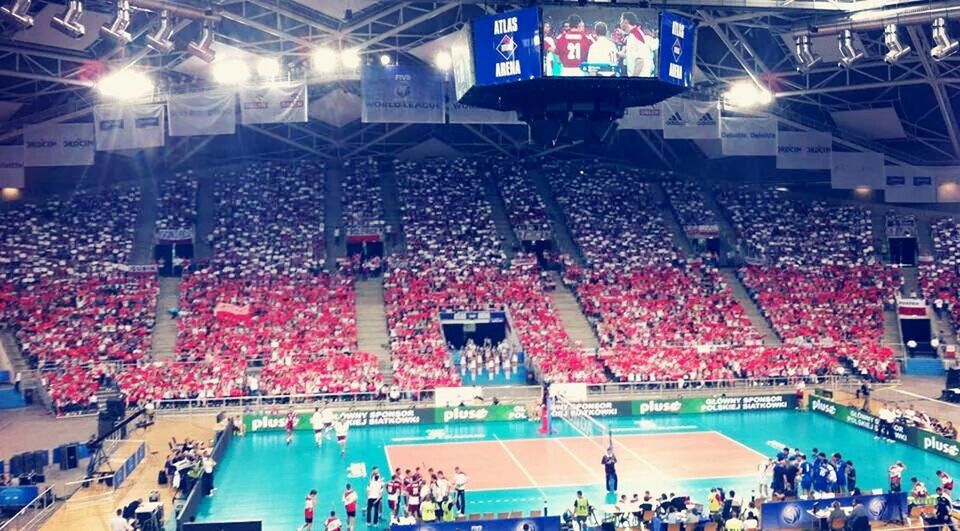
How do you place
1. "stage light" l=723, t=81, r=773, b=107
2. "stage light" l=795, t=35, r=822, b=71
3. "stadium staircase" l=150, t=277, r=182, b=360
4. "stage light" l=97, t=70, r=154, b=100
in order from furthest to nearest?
"stage light" l=723, t=81, r=773, b=107 → "stadium staircase" l=150, t=277, r=182, b=360 → "stage light" l=97, t=70, r=154, b=100 → "stage light" l=795, t=35, r=822, b=71

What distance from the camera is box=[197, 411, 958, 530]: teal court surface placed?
25312 millimetres

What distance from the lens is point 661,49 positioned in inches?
952

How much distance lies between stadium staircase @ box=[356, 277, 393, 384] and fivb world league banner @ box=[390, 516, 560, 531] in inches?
760

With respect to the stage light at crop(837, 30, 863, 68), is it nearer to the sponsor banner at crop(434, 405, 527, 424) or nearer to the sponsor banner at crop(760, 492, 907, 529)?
the sponsor banner at crop(760, 492, 907, 529)

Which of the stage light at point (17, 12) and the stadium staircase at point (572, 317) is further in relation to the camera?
the stadium staircase at point (572, 317)

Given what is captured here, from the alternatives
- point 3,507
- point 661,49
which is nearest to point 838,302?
point 661,49

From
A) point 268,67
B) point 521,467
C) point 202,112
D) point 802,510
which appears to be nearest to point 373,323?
point 202,112

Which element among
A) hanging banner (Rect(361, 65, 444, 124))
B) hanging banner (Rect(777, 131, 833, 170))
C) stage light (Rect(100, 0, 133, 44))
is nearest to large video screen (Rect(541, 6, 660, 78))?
stage light (Rect(100, 0, 133, 44))

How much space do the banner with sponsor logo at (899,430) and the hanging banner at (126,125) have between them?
30721 millimetres

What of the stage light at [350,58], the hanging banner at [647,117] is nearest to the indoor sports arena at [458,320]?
the stage light at [350,58]

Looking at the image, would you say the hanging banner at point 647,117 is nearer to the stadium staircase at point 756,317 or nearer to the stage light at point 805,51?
the stage light at point 805,51

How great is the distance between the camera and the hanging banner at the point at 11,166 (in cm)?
4194

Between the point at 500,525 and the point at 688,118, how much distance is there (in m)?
26.6

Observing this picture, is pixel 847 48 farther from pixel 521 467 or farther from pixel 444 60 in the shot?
pixel 521 467
